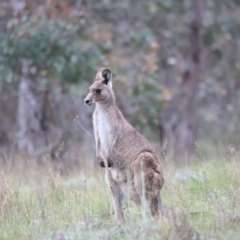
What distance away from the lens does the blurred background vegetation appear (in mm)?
14539

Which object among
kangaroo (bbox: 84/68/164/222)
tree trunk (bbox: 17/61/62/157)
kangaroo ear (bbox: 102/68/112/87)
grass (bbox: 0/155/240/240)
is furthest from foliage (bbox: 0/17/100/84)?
kangaroo (bbox: 84/68/164/222)

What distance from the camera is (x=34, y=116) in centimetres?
1662

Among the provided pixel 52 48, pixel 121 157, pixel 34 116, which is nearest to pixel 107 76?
pixel 121 157

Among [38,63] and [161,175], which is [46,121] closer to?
[38,63]

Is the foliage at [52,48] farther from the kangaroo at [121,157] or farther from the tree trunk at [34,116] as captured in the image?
the kangaroo at [121,157]

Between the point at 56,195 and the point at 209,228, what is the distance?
7.40ft

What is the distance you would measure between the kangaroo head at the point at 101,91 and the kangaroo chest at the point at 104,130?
0.14 m

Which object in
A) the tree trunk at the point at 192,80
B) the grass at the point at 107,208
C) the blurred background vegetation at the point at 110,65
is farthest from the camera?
the tree trunk at the point at 192,80

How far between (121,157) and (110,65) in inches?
327

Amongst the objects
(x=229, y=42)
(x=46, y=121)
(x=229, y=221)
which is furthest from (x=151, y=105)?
(x=229, y=221)

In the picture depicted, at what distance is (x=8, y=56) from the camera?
14648 mm

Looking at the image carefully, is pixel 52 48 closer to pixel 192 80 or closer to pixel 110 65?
pixel 110 65

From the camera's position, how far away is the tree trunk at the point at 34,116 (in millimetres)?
16348

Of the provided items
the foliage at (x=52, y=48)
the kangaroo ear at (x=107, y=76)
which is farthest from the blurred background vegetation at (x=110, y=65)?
the kangaroo ear at (x=107, y=76)
